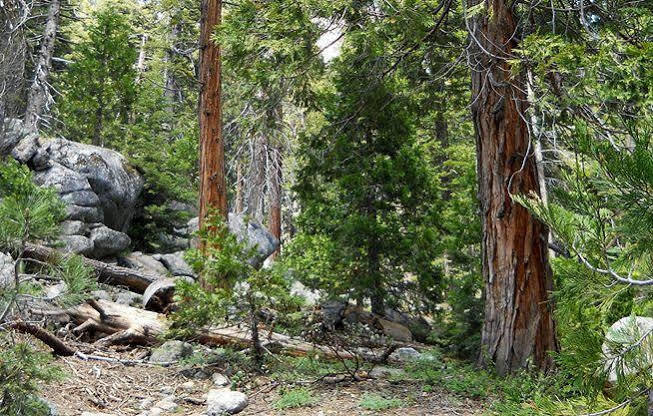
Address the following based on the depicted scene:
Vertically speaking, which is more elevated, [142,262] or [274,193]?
[274,193]

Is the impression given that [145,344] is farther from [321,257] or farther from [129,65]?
[129,65]

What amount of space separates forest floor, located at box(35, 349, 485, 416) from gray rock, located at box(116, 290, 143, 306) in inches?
109

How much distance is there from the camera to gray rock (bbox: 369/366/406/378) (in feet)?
18.4

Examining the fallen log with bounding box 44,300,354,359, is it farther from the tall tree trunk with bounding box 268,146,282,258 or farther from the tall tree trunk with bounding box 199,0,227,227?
the tall tree trunk with bounding box 268,146,282,258

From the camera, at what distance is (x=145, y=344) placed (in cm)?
672

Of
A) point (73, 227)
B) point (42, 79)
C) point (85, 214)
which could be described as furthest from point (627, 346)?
point (42, 79)

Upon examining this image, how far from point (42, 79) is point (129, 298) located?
9631 mm

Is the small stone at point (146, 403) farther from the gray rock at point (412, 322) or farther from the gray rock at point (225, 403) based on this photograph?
the gray rock at point (412, 322)

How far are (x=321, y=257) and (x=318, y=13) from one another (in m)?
5.01

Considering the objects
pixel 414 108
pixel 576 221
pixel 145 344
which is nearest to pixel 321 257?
pixel 414 108

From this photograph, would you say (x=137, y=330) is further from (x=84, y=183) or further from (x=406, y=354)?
(x=84, y=183)

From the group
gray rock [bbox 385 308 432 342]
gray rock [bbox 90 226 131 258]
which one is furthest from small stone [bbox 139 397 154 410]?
gray rock [bbox 90 226 131 258]

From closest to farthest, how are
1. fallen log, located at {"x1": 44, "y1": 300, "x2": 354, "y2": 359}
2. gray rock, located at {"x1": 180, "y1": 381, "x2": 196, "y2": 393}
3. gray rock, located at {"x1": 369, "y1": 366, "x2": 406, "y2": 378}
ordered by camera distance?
1. gray rock, located at {"x1": 180, "y1": 381, "x2": 196, "y2": 393}
2. gray rock, located at {"x1": 369, "y1": 366, "x2": 406, "y2": 378}
3. fallen log, located at {"x1": 44, "y1": 300, "x2": 354, "y2": 359}

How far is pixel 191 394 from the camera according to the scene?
5.07 meters
